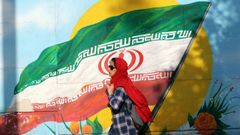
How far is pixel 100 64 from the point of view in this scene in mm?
7469

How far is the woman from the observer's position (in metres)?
5.81

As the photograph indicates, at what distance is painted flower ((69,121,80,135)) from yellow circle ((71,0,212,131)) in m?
0.23

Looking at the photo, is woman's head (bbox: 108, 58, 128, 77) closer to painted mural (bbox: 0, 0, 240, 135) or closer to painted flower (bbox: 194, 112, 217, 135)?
painted mural (bbox: 0, 0, 240, 135)

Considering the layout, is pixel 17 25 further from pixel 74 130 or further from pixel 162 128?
pixel 162 128

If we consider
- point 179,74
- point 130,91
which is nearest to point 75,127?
point 179,74

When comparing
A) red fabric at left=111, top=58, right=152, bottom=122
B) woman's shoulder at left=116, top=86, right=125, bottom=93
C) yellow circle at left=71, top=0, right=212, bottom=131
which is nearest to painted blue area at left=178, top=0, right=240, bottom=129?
yellow circle at left=71, top=0, right=212, bottom=131

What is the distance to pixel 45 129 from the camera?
7.45m

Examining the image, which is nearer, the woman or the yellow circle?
the woman

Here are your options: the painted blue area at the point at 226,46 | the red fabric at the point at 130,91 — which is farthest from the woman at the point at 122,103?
the painted blue area at the point at 226,46

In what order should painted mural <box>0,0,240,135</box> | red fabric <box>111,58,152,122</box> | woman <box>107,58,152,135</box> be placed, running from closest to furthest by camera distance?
woman <box>107,58,152,135</box> → red fabric <box>111,58,152,122</box> → painted mural <box>0,0,240,135</box>

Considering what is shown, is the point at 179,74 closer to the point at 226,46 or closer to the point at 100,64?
the point at 226,46

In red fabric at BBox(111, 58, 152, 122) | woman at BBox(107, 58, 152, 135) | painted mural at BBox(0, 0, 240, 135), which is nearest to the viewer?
woman at BBox(107, 58, 152, 135)

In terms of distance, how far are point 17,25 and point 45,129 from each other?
5.10 ft

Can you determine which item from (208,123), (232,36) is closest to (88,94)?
(208,123)
